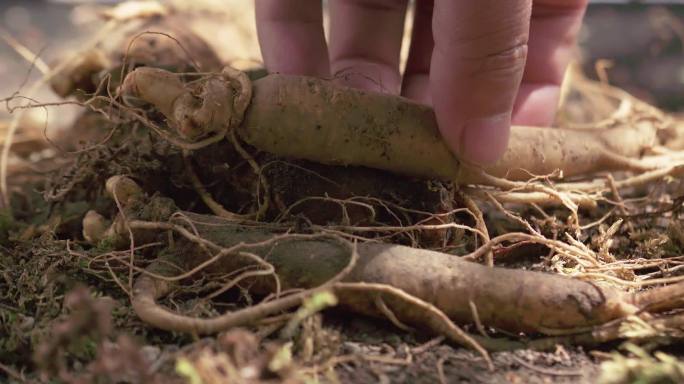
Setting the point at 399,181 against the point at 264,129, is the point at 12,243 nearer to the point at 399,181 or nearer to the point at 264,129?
the point at 264,129

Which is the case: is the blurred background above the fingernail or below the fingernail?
below

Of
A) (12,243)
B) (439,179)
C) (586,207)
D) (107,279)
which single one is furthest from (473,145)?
(12,243)

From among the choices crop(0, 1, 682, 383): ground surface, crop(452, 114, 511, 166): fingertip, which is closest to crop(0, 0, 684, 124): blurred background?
crop(452, 114, 511, 166): fingertip

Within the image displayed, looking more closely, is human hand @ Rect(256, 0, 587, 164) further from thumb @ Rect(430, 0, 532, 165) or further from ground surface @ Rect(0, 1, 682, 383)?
ground surface @ Rect(0, 1, 682, 383)

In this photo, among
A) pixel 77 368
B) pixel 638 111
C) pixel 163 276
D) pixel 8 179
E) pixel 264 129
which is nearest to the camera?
pixel 77 368

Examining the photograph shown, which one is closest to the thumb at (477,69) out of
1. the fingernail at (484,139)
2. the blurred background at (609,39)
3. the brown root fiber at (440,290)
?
the fingernail at (484,139)

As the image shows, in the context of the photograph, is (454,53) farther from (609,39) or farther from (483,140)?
(609,39)
